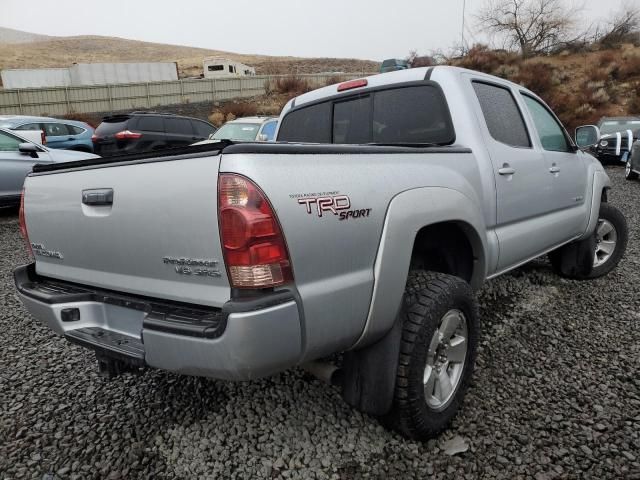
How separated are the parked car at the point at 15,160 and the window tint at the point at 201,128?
5652 mm

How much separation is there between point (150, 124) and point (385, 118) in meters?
10.2

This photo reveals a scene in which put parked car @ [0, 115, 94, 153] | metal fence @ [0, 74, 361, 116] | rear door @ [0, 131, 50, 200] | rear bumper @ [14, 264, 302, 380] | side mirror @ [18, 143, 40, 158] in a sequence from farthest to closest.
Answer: metal fence @ [0, 74, 361, 116]
parked car @ [0, 115, 94, 153]
side mirror @ [18, 143, 40, 158]
rear door @ [0, 131, 50, 200]
rear bumper @ [14, 264, 302, 380]

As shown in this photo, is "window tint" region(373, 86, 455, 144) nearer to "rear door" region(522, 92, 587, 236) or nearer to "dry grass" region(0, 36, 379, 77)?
"rear door" region(522, 92, 587, 236)

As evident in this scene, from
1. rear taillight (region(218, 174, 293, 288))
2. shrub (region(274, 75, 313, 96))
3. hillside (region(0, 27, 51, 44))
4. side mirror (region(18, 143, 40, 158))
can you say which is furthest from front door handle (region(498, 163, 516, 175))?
hillside (region(0, 27, 51, 44))

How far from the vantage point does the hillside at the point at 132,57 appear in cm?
6569

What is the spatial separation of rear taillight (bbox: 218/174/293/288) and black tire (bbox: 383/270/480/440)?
0.76 m

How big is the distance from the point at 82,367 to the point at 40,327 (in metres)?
0.94

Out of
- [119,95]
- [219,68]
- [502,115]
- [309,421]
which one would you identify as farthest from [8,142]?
[219,68]

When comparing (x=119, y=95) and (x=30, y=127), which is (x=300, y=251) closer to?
(x=30, y=127)

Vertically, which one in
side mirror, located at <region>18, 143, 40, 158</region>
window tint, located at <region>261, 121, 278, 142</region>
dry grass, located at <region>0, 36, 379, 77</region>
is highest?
dry grass, located at <region>0, 36, 379, 77</region>

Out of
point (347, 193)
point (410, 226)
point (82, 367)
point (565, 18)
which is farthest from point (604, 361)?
point (565, 18)

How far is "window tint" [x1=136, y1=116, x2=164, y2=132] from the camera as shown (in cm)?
1141

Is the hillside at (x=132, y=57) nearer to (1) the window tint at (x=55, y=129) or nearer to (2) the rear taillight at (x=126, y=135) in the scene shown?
(1) the window tint at (x=55, y=129)

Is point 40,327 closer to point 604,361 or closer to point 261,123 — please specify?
point 604,361
